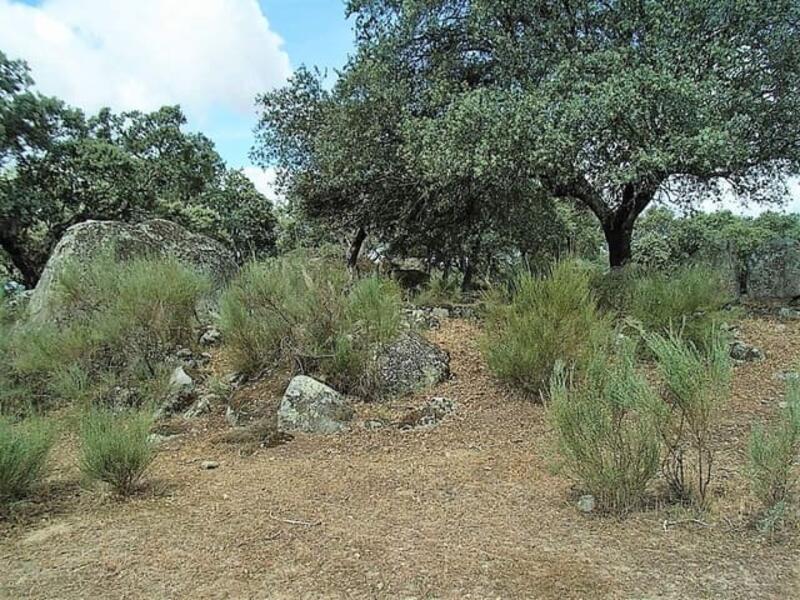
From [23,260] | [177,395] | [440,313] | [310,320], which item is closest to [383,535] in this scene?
[310,320]

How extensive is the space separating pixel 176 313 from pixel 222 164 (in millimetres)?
11739

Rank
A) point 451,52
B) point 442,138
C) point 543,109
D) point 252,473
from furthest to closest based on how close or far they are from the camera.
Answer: point 451,52 → point 442,138 → point 543,109 → point 252,473

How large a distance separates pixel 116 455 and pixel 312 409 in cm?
145

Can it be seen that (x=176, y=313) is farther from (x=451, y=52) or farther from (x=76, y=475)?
(x=451, y=52)

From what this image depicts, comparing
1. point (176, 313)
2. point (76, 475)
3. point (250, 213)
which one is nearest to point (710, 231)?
point (250, 213)

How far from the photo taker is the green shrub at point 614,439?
8.72ft

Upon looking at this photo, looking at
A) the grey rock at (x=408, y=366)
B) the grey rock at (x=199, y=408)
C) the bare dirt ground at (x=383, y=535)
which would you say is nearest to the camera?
the bare dirt ground at (x=383, y=535)

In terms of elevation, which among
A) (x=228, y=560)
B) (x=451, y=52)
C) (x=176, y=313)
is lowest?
(x=228, y=560)

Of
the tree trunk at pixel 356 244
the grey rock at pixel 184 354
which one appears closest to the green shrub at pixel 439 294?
the tree trunk at pixel 356 244

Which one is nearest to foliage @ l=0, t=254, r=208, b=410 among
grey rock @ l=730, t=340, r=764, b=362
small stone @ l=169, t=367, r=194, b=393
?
small stone @ l=169, t=367, r=194, b=393

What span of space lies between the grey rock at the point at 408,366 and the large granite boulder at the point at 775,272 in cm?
676

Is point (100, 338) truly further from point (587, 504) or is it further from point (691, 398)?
point (691, 398)

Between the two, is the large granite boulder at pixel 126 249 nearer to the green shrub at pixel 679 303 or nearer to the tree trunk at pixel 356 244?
the tree trunk at pixel 356 244

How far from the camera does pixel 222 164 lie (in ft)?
53.6
